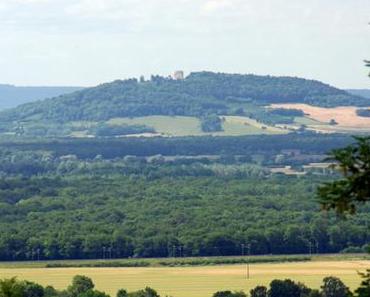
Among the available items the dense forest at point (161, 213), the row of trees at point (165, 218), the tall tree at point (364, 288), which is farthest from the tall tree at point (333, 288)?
the tall tree at point (364, 288)

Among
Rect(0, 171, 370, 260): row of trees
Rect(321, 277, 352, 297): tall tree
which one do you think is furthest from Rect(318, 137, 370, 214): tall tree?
Rect(0, 171, 370, 260): row of trees

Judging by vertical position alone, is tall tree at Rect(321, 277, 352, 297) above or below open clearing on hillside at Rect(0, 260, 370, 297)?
below

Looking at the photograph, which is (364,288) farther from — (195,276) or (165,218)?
(165,218)

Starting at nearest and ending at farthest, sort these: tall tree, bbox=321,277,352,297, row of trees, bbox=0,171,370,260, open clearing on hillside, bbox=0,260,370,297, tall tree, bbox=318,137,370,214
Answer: tall tree, bbox=318,137,370,214, tall tree, bbox=321,277,352,297, open clearing on hillside, bbox=0,260,370,297, row of trees, bbox=0,171,370,260

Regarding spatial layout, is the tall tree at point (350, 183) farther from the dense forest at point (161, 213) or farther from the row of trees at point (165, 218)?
the row of trees at point (165, 218)

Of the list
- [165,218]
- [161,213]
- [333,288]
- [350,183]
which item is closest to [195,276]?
[333,288]

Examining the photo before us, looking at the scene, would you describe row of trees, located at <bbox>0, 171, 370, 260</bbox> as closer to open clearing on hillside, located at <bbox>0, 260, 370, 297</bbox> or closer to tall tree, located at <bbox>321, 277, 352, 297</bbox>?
open clearing on hillside, located at <bbox>0, 260, 370, 297</bbox>
